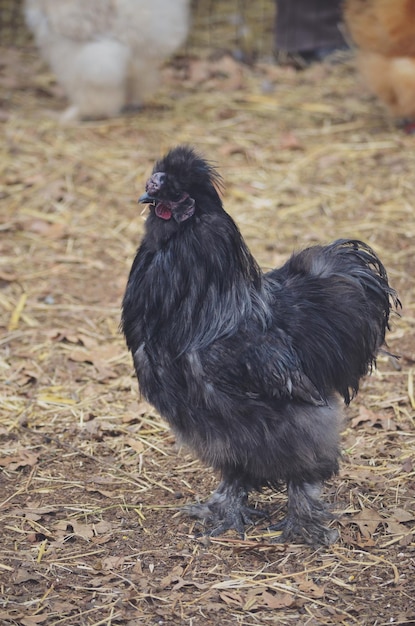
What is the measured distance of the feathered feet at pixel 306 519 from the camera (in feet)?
13.0

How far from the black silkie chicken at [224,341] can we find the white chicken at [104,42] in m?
5.01

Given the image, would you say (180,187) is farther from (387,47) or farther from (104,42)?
(387,47)

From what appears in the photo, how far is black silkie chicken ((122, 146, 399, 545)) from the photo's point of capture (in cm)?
360

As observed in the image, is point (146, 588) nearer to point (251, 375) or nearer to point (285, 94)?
point (251, 375)

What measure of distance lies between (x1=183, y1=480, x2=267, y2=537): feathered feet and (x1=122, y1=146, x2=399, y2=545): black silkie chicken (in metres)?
0.32

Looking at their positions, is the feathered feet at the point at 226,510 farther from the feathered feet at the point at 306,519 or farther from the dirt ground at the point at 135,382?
the feathered feet at the point at 306,519

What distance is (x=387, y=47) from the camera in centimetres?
828

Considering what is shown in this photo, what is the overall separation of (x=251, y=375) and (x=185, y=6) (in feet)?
19.4

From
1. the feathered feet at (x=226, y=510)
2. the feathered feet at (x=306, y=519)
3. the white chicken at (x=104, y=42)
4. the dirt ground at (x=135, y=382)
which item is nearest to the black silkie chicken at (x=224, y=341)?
the feathered feet at (x=306, y=519)

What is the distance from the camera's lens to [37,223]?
701 cm

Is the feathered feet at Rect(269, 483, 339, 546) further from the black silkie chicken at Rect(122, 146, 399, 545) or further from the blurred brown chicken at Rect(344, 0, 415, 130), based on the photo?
the blurred brown chicken at Rect(344, 0, 415, 130)

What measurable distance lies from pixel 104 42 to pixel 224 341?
5.48m

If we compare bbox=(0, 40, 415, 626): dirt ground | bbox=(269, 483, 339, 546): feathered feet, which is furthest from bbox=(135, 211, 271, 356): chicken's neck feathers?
bbox=(0, 40, 415, 626): dirt ground

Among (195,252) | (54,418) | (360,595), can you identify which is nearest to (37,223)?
(54,418)
